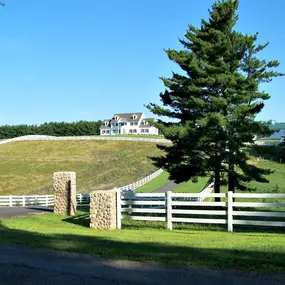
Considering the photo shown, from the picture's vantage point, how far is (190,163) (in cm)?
2389

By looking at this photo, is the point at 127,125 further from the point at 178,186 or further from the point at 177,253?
the point at 177,253

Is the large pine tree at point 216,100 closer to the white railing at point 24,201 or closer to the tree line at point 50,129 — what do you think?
the white railing at point 24,201

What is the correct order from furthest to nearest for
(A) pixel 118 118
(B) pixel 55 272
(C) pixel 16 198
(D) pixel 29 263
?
(A) pixel 118 118 < (C) pixel 16 198 < (D) pixel 29 263 < (B) pixel 55 272

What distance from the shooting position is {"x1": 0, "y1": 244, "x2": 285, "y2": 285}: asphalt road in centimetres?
632

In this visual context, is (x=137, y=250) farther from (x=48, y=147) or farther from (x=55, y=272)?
(x=48, y=147)

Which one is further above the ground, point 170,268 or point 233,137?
point 233,137

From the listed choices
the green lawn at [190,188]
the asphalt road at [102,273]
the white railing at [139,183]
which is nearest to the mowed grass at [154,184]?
the white railing at [139,183]

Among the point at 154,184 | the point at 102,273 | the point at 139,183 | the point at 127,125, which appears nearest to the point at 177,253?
the point at 102,273

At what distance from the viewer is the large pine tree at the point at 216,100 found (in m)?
22.6

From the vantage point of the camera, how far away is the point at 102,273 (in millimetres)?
6887

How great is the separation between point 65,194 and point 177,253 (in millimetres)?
15451

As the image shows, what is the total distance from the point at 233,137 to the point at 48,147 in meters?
66.4

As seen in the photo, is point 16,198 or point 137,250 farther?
point 16,198

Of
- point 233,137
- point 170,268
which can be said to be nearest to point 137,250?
point 170,268
